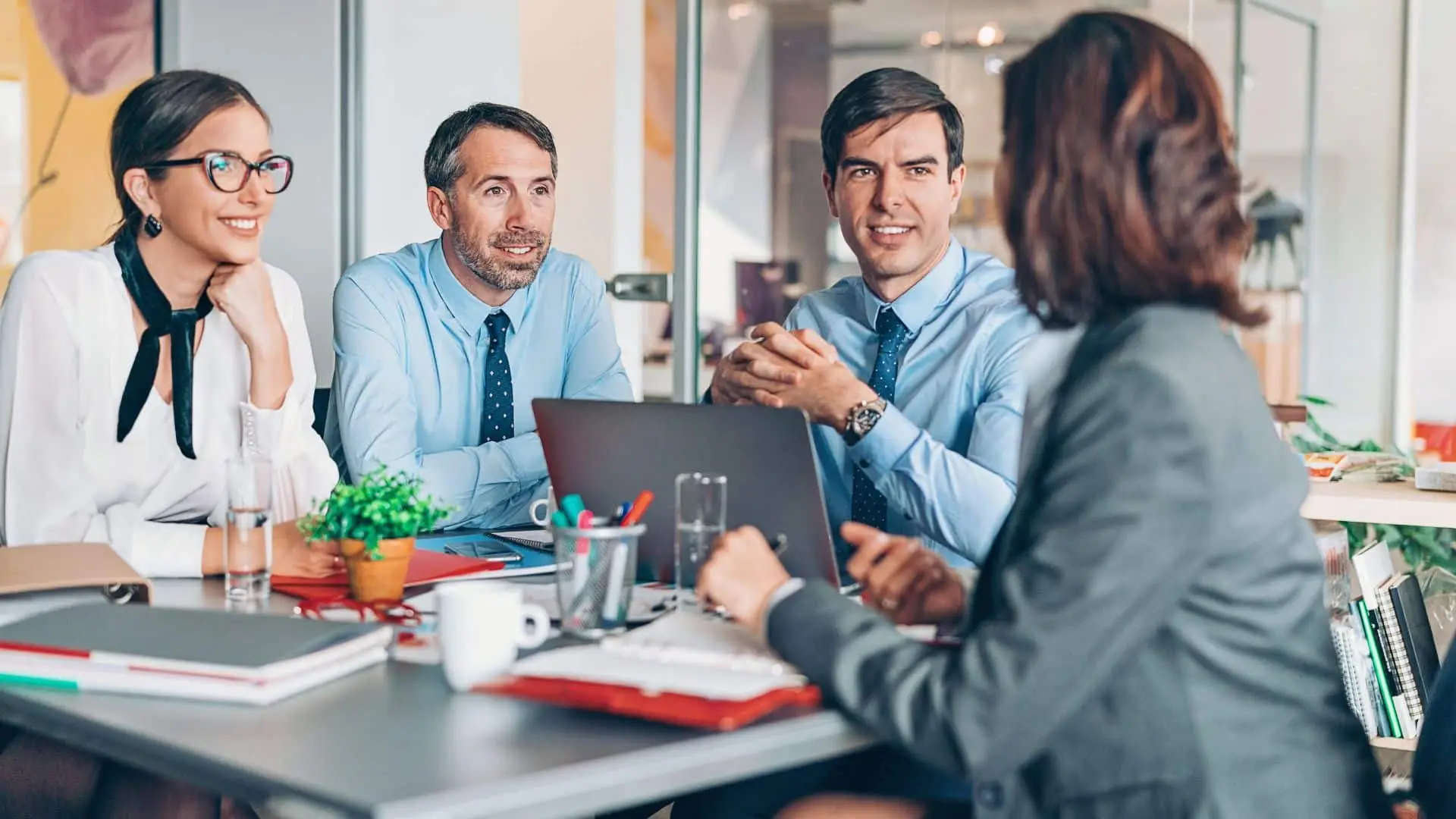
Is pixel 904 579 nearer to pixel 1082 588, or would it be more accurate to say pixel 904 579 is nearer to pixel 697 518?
pixel 697 518

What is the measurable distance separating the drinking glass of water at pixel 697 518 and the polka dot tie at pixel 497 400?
4.11 ft

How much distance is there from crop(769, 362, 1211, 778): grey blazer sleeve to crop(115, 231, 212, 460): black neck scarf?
140 cm

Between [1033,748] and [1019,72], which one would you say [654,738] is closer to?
[1033,748]

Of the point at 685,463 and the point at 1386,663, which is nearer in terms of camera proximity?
the point at 685,463

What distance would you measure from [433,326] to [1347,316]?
347 centimetres

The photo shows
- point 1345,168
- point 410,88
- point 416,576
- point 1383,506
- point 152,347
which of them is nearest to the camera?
point 416,576

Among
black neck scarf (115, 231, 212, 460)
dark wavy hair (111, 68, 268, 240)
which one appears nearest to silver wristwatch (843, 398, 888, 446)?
black neck scarf (115, 231, 212, 460)

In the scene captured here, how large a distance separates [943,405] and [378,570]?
1034 mm

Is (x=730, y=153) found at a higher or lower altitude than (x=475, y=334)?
higher

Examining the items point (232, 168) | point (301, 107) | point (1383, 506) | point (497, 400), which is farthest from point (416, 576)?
point (301, 107)

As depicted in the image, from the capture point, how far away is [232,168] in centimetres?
233

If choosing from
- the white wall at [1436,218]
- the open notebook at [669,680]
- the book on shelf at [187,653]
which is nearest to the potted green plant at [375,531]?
the book on shelf at [187,653]

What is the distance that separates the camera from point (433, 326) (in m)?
2.90

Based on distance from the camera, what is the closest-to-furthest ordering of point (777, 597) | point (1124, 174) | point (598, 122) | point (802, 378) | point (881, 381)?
point (1124, 174) → point (777, 597) → point (802, 378) → point (881, 381) → point (598, 122)
